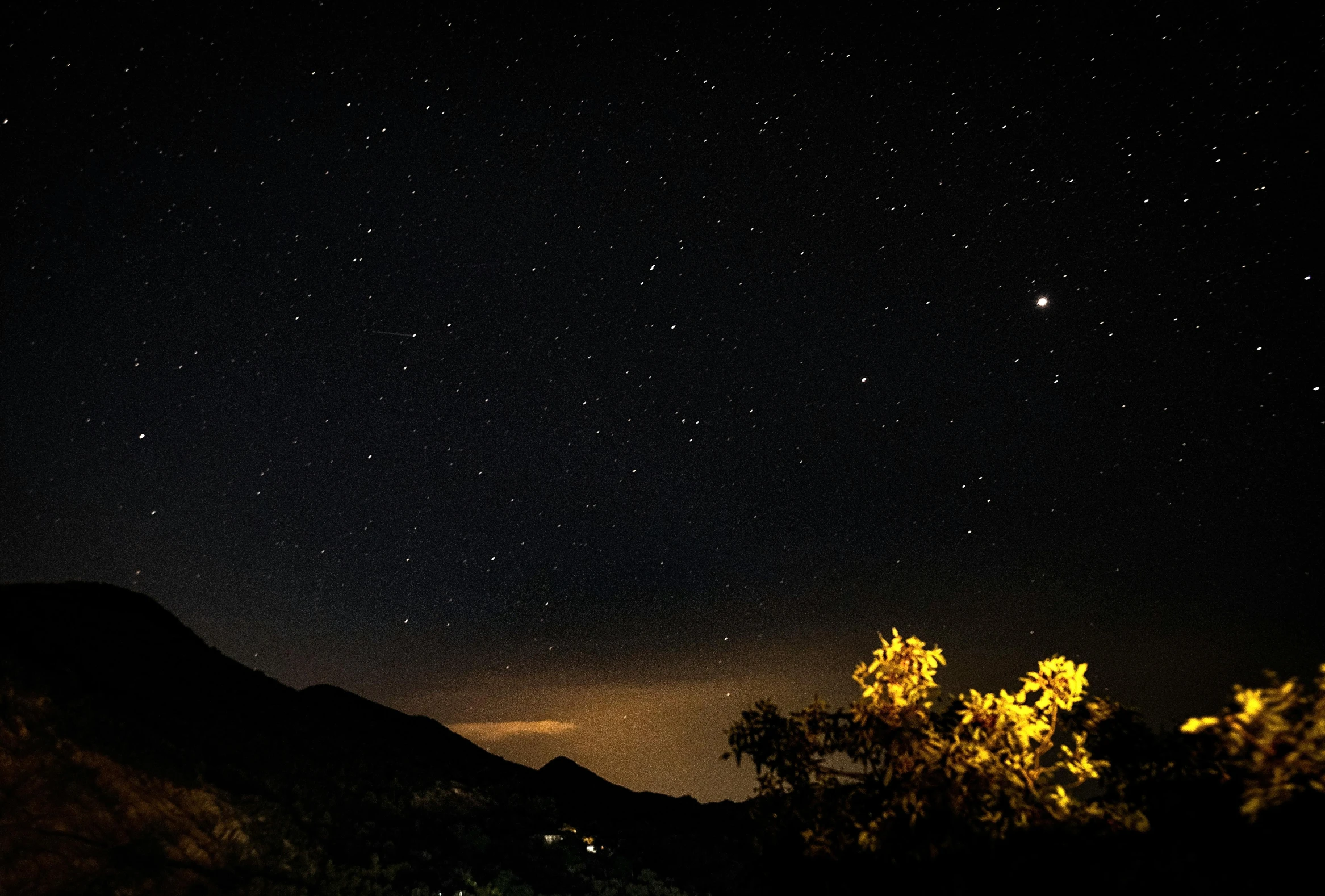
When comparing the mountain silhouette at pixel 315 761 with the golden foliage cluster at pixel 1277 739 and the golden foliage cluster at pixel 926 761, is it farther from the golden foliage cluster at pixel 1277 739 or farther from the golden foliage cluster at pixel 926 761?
the golden foliage cluster at pixel 1277 739

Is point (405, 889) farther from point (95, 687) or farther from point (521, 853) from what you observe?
point (95, 687)

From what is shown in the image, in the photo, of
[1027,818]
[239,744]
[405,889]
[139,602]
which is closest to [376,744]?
[239,744]

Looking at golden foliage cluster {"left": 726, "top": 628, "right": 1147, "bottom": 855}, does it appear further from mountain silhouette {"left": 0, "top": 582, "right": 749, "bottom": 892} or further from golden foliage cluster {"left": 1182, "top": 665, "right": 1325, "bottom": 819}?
mountain silhouette {"left": 0, "top": 582, "right": 749, "bottom": 892}

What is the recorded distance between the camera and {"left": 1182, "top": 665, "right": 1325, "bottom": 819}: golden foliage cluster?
3.94 m

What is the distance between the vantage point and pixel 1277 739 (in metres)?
4.10

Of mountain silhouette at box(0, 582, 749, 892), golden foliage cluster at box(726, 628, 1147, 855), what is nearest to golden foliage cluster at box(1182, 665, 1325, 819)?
golden foliage cluster at box(726, 628, 1147, 855)

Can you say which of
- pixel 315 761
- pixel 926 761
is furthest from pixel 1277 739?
pixel 315 761

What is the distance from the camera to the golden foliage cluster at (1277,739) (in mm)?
3936

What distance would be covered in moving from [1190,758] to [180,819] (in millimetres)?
20857

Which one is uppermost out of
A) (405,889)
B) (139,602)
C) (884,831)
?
(139,602)

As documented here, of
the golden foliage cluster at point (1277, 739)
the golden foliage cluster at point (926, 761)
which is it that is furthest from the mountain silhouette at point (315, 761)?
the golden foliage cluster at point (1277, 739)

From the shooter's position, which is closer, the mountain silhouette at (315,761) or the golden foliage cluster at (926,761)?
the golden foliage cluster at (926,761)

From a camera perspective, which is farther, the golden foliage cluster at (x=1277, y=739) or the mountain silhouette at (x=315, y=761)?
the mountain silhouette at (x=315, y=761)

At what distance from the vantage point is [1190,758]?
546 centimetres
